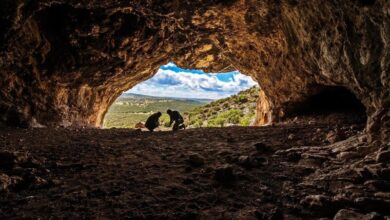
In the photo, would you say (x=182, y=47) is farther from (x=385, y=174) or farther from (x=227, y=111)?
(x=227, y=111)

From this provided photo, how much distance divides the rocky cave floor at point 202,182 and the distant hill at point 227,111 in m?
28.9

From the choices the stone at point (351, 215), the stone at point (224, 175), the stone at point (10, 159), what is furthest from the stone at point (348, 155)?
the stone at point (10, 159)

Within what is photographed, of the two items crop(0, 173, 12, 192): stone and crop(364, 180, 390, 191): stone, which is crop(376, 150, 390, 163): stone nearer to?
crop(364, 180, 390, 191): stone

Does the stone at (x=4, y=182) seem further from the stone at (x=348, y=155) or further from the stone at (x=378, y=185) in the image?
the stone at (x=348, y=155)

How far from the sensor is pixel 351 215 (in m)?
3.70

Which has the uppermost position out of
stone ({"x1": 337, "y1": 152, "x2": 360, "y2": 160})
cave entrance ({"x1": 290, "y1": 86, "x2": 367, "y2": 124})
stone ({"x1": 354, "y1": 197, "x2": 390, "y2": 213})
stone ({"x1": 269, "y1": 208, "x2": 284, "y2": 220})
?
cave entrance ({"x1": 290, "y1": 86, "x2": 367, "y2": 124})

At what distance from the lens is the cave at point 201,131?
4.45 meters

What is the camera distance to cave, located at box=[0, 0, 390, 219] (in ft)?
14.6

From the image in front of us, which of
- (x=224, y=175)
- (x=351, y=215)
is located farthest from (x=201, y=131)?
(x=351, y=215)

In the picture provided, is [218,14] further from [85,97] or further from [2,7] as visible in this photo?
[85,97]

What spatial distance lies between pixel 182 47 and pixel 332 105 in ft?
26.9

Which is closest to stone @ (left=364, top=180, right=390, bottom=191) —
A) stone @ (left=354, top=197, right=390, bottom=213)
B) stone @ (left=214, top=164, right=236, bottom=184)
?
stone @ (left=354, top=197, right=390, bottom=213)

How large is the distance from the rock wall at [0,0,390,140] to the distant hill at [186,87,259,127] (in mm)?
17152

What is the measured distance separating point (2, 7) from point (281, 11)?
25.8 ft
